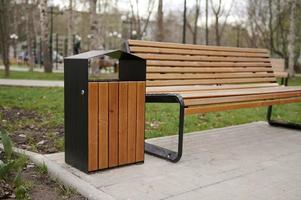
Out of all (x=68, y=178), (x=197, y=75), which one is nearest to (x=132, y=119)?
(x=68, y=178)

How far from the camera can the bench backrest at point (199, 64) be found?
452cm

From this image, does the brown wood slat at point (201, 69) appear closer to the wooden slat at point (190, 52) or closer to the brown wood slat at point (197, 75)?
the brown wood slat at point (197, 75)

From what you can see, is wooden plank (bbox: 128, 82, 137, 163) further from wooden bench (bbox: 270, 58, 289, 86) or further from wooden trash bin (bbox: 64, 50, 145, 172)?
wooden bench (bbox: 270, 58, 289, 86)

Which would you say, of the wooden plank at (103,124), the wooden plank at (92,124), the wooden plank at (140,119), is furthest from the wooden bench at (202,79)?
the wooden plank at (92,124)

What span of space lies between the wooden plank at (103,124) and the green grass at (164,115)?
1248 mm

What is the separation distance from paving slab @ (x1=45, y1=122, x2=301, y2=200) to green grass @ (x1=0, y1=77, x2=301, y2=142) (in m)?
0.85

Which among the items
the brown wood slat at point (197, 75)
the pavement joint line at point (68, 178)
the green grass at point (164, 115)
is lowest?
the green grass at point (164, 115)

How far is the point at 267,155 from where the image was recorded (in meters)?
4.30

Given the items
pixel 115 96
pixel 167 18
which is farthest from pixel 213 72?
pixel 167 18

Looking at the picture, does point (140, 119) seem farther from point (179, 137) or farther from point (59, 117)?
point (59, 117)

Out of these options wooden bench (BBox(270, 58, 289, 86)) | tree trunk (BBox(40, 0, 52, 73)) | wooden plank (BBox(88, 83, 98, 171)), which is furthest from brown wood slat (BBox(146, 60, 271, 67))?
tree trunk (BBox(40, 0, 52, 73))

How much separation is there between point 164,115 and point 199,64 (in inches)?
73.7

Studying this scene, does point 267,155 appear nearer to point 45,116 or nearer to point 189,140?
point 189,140

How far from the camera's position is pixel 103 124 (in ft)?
11.1
